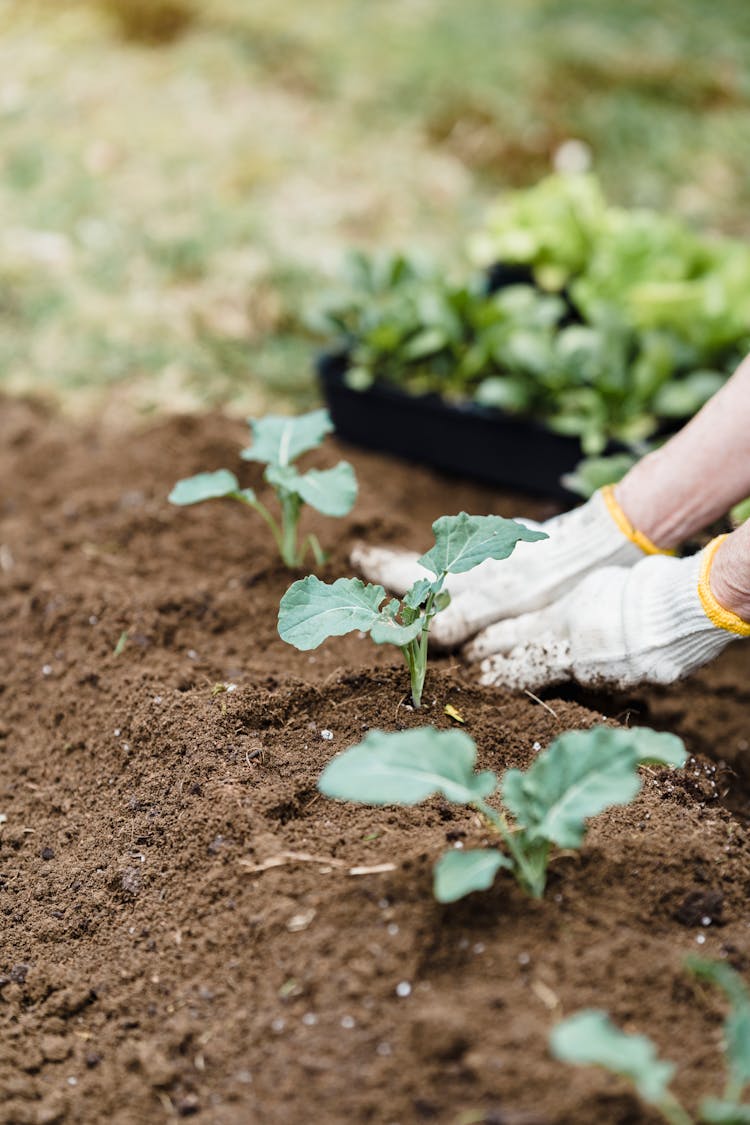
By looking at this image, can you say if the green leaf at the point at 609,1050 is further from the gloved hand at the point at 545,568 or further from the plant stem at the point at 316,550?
the plant stem at the point at 316,550

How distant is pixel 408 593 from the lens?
1695 mm

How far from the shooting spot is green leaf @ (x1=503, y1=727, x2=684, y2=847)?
4.12 ft

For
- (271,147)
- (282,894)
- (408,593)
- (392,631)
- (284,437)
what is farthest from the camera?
(271,147)

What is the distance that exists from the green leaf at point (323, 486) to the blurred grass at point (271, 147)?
1.34 metres

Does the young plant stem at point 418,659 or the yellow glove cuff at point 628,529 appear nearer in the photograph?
the young plant stem at point 418,659

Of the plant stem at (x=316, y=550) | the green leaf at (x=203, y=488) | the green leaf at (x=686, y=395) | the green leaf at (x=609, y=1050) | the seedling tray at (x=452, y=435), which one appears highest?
the green leaf at (x=609, y=1050)

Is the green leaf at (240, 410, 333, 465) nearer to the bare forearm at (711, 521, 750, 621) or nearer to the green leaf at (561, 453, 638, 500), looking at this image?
the green leaf at (561, 453, 638, 500)

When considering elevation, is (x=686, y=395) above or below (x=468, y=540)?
below

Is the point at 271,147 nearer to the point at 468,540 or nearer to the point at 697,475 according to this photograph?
the point at 697,475

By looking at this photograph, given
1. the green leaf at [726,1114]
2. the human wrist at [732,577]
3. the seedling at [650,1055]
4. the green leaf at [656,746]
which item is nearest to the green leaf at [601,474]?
the human wrist at [732,577]

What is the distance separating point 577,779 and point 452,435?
74.8 inches

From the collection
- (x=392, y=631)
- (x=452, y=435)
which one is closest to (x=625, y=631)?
(x=392, y=631)

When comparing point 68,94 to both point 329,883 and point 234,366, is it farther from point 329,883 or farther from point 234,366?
point 329,883

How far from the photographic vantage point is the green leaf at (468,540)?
5.50ft
